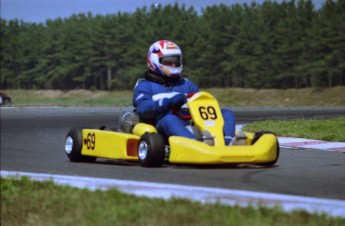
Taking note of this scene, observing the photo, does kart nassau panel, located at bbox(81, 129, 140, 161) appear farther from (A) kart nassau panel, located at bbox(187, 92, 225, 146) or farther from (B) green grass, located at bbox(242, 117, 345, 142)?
(B) green grass, located at bbox(242, 117, 345, 142)

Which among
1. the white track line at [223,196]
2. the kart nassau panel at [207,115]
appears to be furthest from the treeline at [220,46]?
the white track line at [223,196]

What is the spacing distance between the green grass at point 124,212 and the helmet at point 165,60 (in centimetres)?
430

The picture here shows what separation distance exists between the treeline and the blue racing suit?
166ft

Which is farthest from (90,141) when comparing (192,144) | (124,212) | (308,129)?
(308,129)

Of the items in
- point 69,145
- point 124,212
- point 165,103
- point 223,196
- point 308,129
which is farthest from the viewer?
point 308,129

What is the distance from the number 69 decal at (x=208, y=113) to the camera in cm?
933

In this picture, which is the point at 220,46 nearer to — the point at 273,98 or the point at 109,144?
the point at 273,98

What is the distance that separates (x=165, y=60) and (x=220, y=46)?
73307 millimetres

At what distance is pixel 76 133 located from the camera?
34.3 ft

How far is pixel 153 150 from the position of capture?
8953mm

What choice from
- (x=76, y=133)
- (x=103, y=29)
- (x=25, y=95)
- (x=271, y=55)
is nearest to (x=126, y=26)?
(x=103, y=29)

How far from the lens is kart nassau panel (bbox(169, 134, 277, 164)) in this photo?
8773mm

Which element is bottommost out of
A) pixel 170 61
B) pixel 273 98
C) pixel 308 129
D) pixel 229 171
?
pixel 273 98

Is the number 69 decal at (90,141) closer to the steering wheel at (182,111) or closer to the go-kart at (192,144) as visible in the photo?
the go-kart at (192,144)
